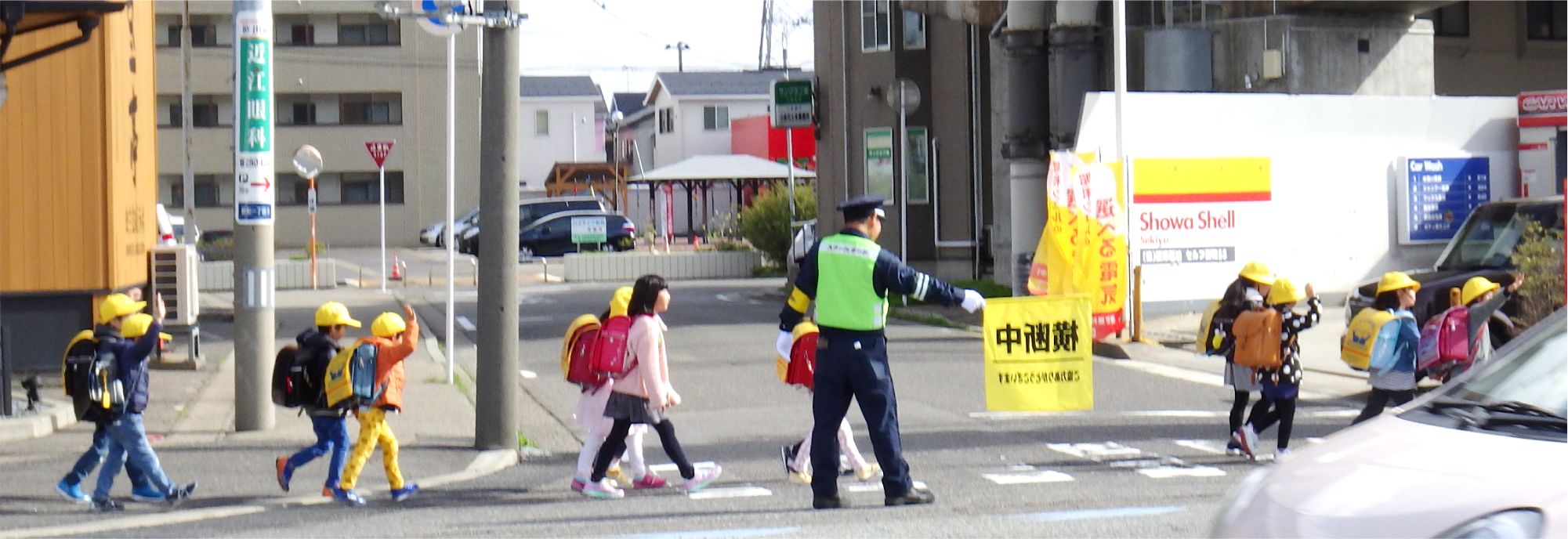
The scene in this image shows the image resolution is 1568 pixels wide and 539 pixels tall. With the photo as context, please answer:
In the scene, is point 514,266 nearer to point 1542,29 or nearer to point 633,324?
point 633,324

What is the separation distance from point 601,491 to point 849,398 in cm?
168

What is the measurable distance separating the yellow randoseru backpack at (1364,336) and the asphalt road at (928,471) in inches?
38.7

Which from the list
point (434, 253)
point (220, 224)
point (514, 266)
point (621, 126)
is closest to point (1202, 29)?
point (514, 266)

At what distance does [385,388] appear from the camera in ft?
27.8

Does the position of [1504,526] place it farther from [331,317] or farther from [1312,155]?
[1312,155]

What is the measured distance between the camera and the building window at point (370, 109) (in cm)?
5294

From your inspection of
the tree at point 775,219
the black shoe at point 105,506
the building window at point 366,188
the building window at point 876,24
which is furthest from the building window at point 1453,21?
the building window at point 366,188

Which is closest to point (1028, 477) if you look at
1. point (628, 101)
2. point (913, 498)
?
point (913, 498)

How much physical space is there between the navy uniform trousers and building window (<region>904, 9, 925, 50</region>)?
20.9 m

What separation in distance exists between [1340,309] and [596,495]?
1407 centimetres

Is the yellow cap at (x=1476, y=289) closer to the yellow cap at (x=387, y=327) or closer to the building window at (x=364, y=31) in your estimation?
the yellow cap at (x=387, y=327)

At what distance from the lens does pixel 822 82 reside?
30.1m

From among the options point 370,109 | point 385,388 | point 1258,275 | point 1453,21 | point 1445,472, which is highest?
point 370,109

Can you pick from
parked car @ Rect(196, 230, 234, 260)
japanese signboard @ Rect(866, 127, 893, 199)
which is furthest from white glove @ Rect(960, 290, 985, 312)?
parked car @ Rect(196, 230, 234, 260)
